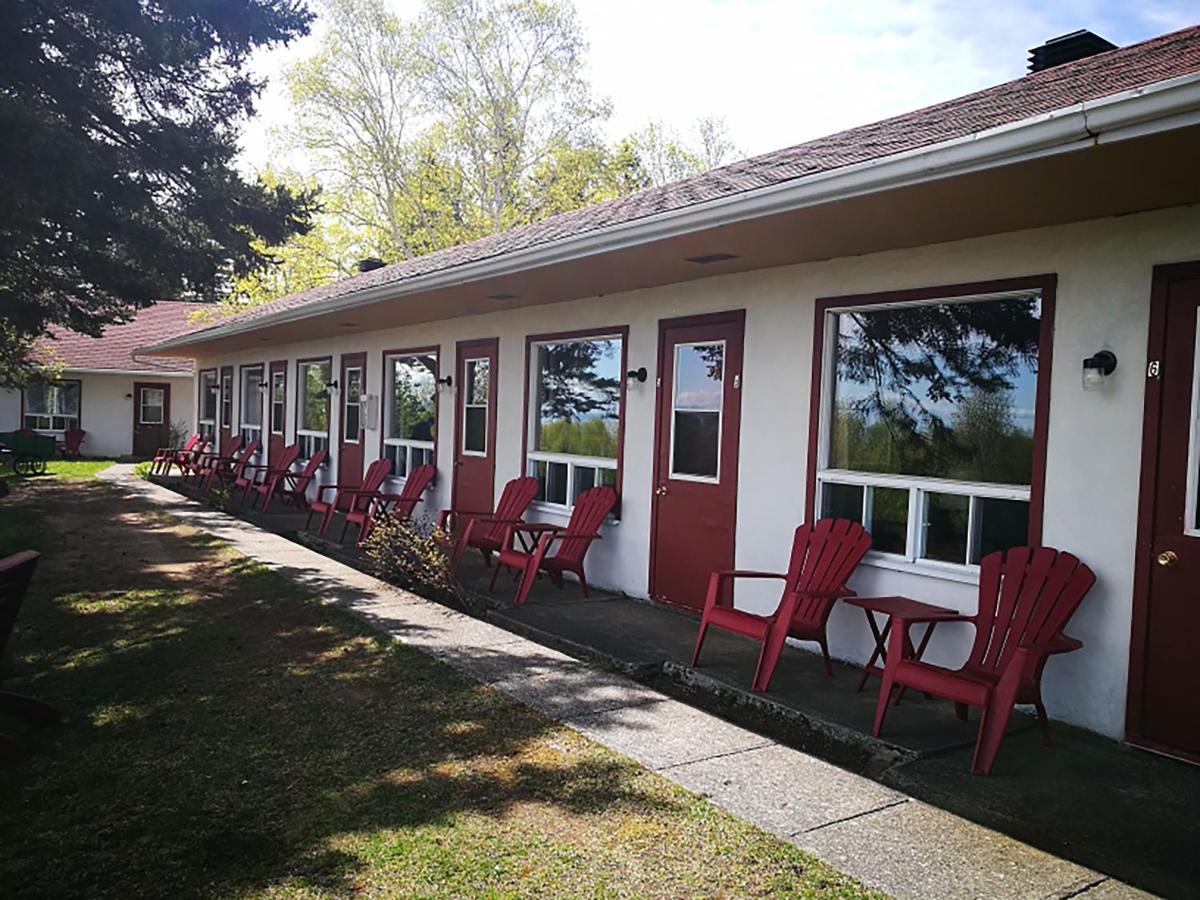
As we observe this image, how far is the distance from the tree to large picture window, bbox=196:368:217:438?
7467 millimetres

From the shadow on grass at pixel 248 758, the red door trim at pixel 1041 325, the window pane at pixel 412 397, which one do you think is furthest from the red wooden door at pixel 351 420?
the red door trim at pixel 1041 325

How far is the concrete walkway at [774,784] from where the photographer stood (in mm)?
2988

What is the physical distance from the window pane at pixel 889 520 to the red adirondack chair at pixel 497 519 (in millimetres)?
3143

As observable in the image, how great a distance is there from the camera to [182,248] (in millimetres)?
11008

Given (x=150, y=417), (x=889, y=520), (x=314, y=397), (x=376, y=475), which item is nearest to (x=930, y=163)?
(x=889, y=520)

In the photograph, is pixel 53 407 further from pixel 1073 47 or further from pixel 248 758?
pixel 1073 47

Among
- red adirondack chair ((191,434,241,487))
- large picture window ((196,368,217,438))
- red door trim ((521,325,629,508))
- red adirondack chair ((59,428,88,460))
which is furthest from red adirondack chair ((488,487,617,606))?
red adirondack chair ((59,428,88,460))

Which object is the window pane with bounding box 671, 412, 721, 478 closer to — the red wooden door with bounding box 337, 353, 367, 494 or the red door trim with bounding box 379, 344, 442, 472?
the red door trim with bounding box 379, 344, 442, 472

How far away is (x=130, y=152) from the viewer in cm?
1020

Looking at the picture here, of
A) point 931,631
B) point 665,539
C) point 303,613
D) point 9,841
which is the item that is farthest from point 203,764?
point 665,539

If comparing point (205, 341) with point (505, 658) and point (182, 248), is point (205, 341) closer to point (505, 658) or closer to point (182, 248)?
point (182, 248)

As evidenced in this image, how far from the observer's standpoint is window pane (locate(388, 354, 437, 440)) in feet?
36.3

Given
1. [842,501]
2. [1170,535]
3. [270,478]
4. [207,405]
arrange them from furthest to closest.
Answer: [207,405] < [270,478] < [842,501] < [1170,535]

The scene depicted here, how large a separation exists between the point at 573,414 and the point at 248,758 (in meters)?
5.00
